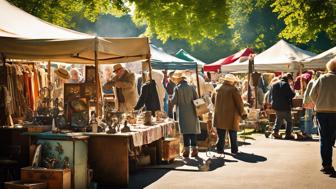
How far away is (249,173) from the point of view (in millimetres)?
11539

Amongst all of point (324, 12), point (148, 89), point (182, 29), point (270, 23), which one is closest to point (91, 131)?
point (148, 89)

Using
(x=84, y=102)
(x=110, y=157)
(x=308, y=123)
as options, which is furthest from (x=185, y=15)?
(x=110, y=157)

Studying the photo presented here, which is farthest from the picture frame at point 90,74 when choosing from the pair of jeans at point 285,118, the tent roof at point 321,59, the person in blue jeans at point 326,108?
the tent roof at point 321,59

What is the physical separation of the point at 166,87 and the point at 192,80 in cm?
108

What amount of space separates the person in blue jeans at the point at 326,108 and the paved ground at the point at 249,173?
1.52ft

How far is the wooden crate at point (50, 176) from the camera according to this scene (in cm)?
909

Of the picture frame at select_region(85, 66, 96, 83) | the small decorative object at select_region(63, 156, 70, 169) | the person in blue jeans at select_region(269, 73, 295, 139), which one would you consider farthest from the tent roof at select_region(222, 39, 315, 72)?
the small decorative object at select_region(63, 156, 70, 169)

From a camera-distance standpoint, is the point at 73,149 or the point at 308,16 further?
the point at 308,16

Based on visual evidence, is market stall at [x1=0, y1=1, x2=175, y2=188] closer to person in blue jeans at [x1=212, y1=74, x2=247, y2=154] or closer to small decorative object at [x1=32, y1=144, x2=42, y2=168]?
small decorative object at [x1=32, y1=144, x2=42, y2=168]

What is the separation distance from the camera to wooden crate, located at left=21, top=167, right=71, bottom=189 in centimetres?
909

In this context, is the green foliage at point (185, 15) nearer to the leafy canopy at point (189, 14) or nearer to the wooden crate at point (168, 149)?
the leafy canopy at point (189, 14)

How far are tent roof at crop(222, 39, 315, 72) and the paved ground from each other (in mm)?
9149

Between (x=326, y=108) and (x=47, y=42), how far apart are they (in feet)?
16.5

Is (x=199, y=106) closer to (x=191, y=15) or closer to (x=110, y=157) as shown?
(x=110, y=157)
